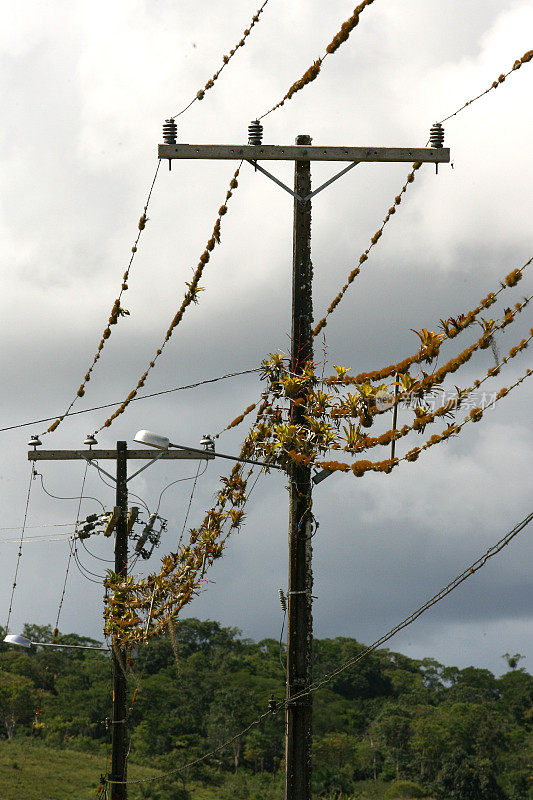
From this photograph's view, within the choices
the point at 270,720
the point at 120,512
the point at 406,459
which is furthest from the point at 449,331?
the point at 270,720

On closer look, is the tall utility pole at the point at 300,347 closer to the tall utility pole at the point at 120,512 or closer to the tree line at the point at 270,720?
the tall utility pole at the point at 120,512

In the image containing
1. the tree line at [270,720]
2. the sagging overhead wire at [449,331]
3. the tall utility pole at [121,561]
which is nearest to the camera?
the sagging overhead wire at [449,331]

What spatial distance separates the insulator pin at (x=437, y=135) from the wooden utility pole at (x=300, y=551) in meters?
1.41

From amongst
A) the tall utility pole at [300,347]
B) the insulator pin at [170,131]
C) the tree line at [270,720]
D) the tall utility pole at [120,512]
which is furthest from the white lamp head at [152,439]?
the tree line at [270,720]

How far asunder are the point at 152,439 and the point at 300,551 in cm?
196

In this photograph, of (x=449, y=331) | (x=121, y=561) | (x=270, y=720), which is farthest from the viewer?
(x=270, y=720)

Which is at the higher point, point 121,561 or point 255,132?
point 255,132

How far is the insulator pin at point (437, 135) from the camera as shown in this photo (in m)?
12.5

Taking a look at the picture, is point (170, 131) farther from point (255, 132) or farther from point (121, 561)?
point (121, 561)

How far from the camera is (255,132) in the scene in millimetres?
12359

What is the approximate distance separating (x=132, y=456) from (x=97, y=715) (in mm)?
65590

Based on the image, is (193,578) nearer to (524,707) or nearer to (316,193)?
(316,193)

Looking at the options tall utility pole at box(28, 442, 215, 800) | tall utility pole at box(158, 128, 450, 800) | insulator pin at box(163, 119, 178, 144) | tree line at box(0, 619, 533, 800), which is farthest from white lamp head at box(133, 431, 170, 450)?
tree line at box(0, 619, 533, 800)

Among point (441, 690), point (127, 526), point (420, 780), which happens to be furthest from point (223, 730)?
point (127, 526)
